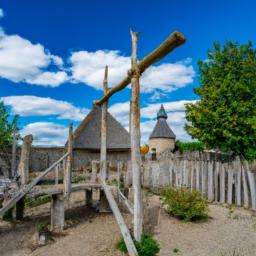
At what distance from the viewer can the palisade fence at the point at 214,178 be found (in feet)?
32.1

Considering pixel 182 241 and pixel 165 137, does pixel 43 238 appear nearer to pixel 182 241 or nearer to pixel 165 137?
pixel 182 241

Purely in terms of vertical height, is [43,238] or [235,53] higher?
[235,53]

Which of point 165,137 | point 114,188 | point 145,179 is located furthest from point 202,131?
point 165,137

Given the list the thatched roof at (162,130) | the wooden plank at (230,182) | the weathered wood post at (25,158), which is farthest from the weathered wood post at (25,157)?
the thatched roof at (162,130)

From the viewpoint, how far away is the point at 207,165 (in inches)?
430

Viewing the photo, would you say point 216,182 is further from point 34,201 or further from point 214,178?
point 34,201

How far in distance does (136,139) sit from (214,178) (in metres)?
5.79

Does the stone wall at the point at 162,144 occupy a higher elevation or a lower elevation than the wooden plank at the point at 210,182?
higher

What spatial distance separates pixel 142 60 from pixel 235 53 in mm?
Result: 10916

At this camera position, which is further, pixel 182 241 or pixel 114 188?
pixel 114 188

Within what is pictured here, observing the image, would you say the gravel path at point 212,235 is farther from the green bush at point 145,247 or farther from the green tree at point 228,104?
the green tree at point 228,104

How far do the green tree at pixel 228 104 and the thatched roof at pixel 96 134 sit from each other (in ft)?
29.5

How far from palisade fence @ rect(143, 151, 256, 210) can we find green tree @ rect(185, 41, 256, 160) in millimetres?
2680

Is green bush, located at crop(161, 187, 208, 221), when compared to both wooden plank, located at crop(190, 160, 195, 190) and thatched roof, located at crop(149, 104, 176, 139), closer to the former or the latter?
wooden plank, located at crop(190, 160, 195, 190)
